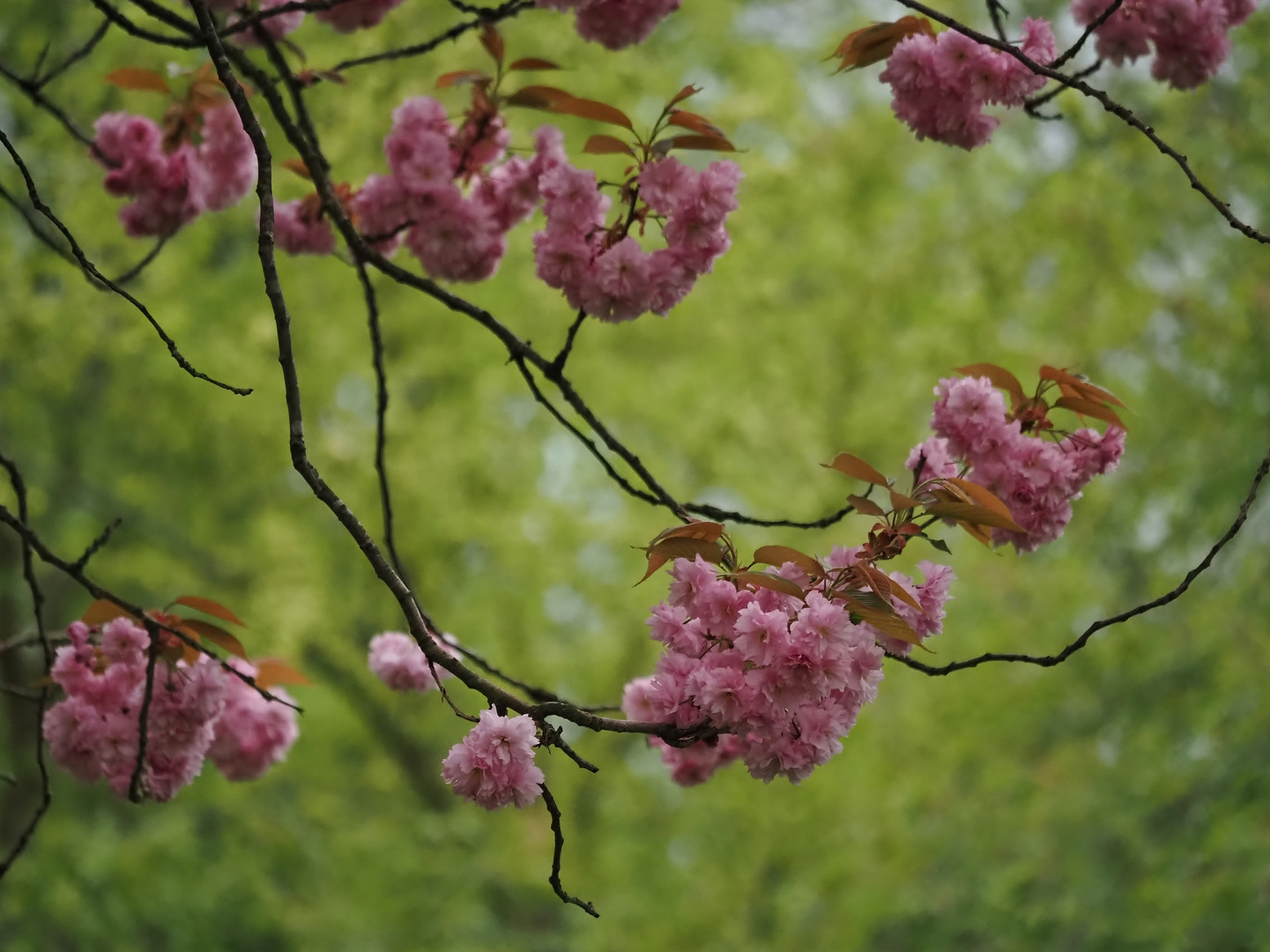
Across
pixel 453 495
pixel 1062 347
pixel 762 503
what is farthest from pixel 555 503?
pixel 1062 347

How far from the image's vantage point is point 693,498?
7.10 m

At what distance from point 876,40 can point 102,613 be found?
4.84ft

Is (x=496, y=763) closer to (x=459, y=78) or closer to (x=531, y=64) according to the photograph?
(x=531, y=64)

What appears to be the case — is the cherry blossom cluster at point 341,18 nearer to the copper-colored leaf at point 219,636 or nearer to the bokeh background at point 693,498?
the copper-colored leaf at point 219,636

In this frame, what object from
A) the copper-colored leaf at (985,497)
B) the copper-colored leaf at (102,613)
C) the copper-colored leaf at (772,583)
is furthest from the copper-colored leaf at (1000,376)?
the copper-colored leaf at (102,613)

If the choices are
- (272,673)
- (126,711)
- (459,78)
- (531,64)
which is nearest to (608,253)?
(531,64)

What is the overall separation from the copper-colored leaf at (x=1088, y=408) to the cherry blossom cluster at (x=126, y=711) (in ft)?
4.42

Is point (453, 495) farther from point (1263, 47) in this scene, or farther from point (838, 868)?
point (1263, 47)

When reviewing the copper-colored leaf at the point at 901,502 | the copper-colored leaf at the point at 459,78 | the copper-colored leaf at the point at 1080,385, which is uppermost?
the copper-colored leaf at the point at 459,78

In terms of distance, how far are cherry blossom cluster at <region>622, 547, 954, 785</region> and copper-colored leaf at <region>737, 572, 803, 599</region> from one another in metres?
0.02

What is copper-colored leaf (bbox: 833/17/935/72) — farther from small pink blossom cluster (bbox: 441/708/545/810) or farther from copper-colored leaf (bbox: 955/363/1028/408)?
small pink blossom cluster (bbox: 441/708/545/810)

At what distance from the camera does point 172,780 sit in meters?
2.03

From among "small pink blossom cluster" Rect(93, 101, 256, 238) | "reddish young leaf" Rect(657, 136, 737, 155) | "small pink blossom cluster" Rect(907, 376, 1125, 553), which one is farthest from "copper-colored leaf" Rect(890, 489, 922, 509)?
"small pink blossom cluster" Rect(93, 101, 256, 238)

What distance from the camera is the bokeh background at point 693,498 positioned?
4988 mm
